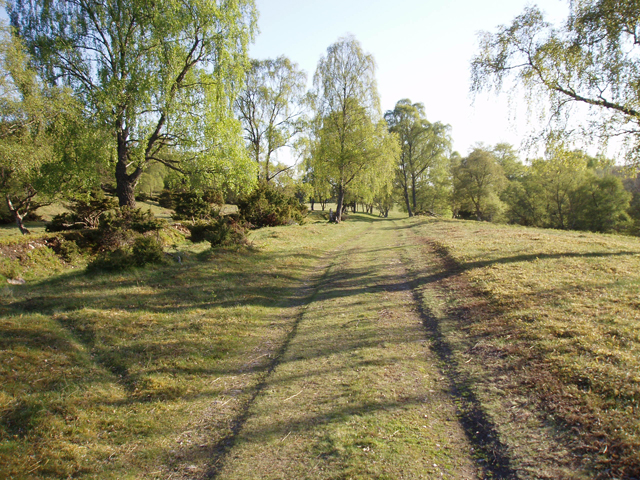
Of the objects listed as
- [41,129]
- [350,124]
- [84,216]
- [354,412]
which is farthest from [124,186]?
[350,124]

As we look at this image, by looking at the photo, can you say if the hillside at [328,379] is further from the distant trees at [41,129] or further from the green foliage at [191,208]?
the green foliage at [191,208]

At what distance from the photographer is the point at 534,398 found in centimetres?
364

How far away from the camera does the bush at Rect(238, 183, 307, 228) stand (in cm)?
2122

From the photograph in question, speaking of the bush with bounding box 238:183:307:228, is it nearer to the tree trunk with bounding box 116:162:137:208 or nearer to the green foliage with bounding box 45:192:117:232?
the green foliage with bounding box 45:192:117:232

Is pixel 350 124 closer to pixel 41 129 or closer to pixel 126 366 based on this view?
pixel 41 129

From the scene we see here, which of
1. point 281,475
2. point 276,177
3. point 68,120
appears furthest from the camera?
point 276,177

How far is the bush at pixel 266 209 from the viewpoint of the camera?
2122 centimetres

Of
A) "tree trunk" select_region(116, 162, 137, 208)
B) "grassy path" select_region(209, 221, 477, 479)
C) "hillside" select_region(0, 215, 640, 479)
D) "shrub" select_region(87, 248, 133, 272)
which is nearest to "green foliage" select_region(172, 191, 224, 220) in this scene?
"tree trunk" select_region(116, 162, 137, 208)

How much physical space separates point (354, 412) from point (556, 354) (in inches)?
Result: 108

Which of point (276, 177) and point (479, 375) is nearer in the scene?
point (479, 375)

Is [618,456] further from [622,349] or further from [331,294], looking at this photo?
[331,294]

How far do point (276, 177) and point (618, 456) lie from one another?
100 feet

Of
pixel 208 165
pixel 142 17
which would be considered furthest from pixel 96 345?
pixel 142 17

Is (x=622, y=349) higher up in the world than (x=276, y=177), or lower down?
lower down
